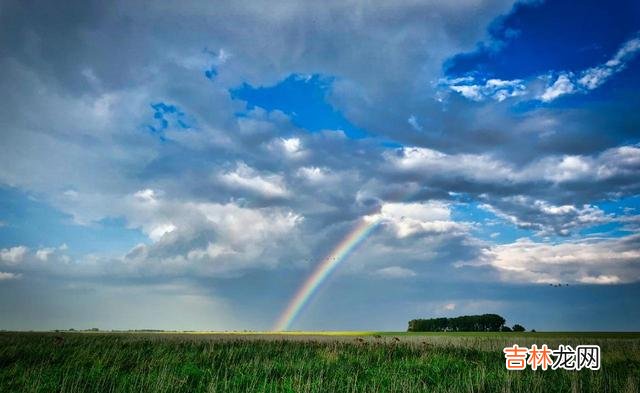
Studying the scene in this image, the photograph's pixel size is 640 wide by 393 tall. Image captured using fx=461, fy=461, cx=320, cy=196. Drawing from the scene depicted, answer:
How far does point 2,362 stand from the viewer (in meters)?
19.9

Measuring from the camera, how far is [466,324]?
13275cm

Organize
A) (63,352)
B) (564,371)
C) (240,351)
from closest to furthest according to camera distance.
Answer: (564,371), (63,352), (240,351)

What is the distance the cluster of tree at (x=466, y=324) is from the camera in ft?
423

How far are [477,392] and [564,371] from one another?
6.91 meters

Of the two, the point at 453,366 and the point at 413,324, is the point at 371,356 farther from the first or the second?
the point at 413,324

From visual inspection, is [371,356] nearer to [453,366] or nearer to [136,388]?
[453,366]

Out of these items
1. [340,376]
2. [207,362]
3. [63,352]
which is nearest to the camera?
[340,376]

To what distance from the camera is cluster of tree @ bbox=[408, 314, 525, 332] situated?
12888 cm

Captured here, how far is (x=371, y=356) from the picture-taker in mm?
23688

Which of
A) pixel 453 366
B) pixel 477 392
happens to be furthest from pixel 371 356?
pixel 477 392

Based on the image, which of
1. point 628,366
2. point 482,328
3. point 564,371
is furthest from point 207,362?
point 482,328

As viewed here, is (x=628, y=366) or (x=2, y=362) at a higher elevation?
(x=628, y=366)

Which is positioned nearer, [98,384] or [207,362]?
[98,384]

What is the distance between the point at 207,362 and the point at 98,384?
6.86 m
